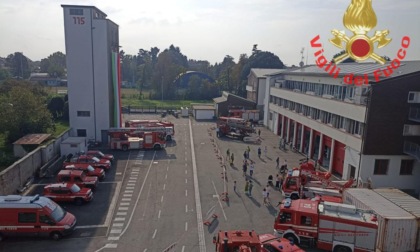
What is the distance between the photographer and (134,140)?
1614 inches

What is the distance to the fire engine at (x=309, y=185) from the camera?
2519cm

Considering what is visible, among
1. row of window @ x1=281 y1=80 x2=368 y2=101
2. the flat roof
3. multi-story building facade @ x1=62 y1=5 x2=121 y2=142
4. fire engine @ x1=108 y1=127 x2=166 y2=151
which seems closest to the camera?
row of window @ x1=281 y1=80 x2=368 y2=101

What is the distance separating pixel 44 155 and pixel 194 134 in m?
23.3

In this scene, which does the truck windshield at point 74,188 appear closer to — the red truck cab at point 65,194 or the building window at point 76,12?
the red truck cab at point 65,194

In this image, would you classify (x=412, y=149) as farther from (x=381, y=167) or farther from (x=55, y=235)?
(x=55, y=235)

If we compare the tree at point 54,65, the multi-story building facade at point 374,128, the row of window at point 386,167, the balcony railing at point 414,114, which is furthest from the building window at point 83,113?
the tree at point 54,65

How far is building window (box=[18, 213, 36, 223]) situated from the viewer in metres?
19.1

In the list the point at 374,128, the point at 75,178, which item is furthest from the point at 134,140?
the point at 374,128

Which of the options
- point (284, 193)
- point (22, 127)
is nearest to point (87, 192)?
point (284, 193)

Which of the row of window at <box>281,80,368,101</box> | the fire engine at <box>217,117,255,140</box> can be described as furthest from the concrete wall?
the row of window at <box>281,80,368,101</box>

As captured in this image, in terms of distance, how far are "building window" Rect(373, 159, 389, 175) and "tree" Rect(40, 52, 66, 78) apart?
129409 millimetres

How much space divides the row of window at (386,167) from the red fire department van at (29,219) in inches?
945

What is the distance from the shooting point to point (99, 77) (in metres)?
42.8

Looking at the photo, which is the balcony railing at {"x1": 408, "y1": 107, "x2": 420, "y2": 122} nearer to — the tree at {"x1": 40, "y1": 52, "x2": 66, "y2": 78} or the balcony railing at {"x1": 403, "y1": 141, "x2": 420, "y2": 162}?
the balcony railing at {"x1": 403, "y1": 141, "x2": 420, "y2": 162}
